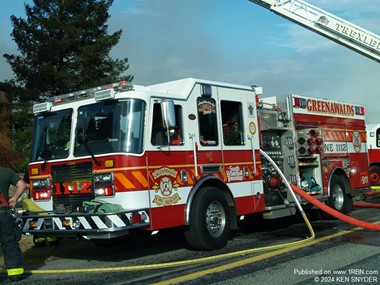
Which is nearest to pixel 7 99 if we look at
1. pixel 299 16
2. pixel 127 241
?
pixel 299 16

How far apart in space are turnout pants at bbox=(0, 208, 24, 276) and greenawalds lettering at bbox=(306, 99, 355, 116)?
664 centimetres

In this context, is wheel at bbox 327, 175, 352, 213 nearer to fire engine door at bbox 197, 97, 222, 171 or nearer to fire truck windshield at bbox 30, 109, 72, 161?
fire engine door at bbox 197, 97, 222, 171

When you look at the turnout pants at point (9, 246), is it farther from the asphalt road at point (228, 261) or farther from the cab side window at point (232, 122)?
the cab side window at point (232, 122)

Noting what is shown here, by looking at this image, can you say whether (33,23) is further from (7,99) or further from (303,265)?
(303,265)

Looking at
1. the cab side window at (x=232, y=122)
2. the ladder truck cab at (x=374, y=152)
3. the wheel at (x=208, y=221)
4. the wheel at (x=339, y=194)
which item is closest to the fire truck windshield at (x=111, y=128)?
the wheel at (x=208, y=221)

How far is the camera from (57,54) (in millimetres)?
23797

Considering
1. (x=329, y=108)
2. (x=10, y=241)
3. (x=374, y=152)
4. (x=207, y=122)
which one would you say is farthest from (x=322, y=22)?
(x=10, y=241)

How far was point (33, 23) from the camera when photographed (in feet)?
79.4

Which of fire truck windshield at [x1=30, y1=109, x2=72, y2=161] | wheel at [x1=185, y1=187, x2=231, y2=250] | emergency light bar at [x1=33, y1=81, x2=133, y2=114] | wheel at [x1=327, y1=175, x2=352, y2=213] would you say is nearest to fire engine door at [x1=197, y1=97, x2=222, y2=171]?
wheel at [x1=185, y1=187, x2=231, y2=250]

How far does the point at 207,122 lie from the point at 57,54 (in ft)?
58.5

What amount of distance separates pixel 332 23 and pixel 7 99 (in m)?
16.6

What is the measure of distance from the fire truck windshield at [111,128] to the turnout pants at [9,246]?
144 cm

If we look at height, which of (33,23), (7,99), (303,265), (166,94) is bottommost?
(303,265)

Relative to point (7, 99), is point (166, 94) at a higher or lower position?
lower
